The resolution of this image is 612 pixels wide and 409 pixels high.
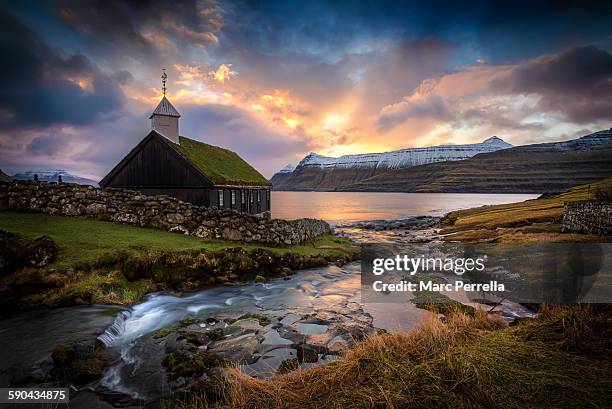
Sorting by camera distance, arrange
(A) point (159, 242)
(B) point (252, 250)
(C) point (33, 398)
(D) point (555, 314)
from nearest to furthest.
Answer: (C) point (33, 398), (D) point (555, 314), (A) point (159, 242), (B) point (252, 250)

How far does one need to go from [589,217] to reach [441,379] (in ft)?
77.9

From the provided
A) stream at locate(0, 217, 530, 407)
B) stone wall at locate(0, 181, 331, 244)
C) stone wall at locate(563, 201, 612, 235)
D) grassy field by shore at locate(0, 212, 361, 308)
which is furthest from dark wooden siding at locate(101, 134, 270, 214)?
stone wall at locate(563, 201, 612, 235)

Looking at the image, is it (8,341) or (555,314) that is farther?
(8,341)

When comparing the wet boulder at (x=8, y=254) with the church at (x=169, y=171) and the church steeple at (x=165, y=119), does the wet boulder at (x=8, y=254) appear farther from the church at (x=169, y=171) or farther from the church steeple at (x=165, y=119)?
the church steeple at (x=165, y=119)

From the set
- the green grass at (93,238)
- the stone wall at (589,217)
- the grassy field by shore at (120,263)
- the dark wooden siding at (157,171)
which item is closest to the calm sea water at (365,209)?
the dark wooden siding at (157,171)

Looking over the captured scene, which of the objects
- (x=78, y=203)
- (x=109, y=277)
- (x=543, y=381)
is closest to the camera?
(x=543, y=381)

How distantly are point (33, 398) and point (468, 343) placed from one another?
917cm

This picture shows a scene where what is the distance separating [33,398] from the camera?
6379 millimetres

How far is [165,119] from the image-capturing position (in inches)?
1142

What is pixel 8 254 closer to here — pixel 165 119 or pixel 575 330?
pixel 575 330

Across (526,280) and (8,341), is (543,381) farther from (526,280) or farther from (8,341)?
(8,341)

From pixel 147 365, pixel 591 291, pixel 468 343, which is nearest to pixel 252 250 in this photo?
pixel 147 365

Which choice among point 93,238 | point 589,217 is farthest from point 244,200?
point 589,217

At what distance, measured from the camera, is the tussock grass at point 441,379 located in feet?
15.4
